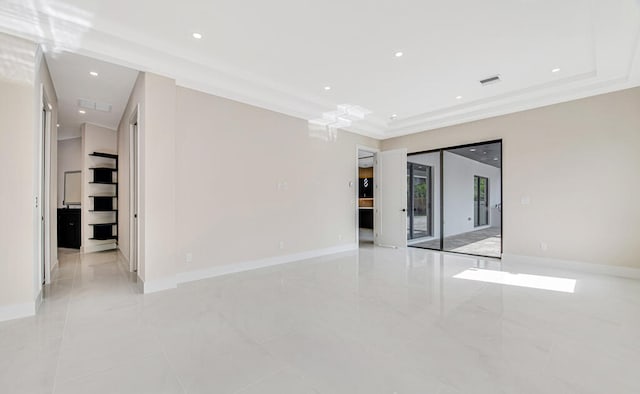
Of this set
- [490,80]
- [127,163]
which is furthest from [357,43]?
[127,163]

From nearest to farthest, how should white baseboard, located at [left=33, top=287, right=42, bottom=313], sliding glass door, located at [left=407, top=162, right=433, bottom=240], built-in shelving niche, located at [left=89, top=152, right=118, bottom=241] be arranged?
white baseboard, located at [left=33, top=287, right=42, bottom=313], built-in shelving niche, located at [left=89, top=152, right=118, bottom=241], sliding glass door, located at [left=407, top=162, right=433, bottom=240]

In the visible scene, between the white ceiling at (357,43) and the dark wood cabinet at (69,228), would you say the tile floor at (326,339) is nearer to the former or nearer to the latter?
the white ceiling at (357,43)

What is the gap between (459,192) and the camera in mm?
9281

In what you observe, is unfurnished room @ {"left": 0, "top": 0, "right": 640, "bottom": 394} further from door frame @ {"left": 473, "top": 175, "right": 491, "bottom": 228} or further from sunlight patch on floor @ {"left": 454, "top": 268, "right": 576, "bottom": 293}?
door frame @ {"left": 473, "top": 175, "right": 491, "bottom": 228}

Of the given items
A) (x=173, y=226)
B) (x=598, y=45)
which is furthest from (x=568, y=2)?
(x=173, y=226)

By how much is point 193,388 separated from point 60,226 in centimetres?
753

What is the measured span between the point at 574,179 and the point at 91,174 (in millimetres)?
9681

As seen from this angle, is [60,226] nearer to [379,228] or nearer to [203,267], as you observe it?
[203,267]

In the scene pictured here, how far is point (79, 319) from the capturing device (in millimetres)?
2799

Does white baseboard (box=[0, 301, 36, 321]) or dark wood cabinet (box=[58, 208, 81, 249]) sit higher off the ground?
dark wood cabinet (box=[58, 208, 81, 249])

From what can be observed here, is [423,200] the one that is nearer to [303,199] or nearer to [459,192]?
[459,192]

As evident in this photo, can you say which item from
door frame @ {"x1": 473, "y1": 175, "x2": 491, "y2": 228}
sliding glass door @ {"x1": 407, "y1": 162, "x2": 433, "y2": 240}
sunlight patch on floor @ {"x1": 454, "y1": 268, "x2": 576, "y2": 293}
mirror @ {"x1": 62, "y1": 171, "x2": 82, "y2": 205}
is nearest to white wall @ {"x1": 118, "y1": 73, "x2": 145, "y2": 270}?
mirror @ {"x1": 62, "y1": 171, "x2": 82, "y2": 205}

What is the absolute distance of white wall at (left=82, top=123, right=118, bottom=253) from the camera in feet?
20.2

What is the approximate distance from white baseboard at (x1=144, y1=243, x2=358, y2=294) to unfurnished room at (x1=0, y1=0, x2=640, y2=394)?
32mm
